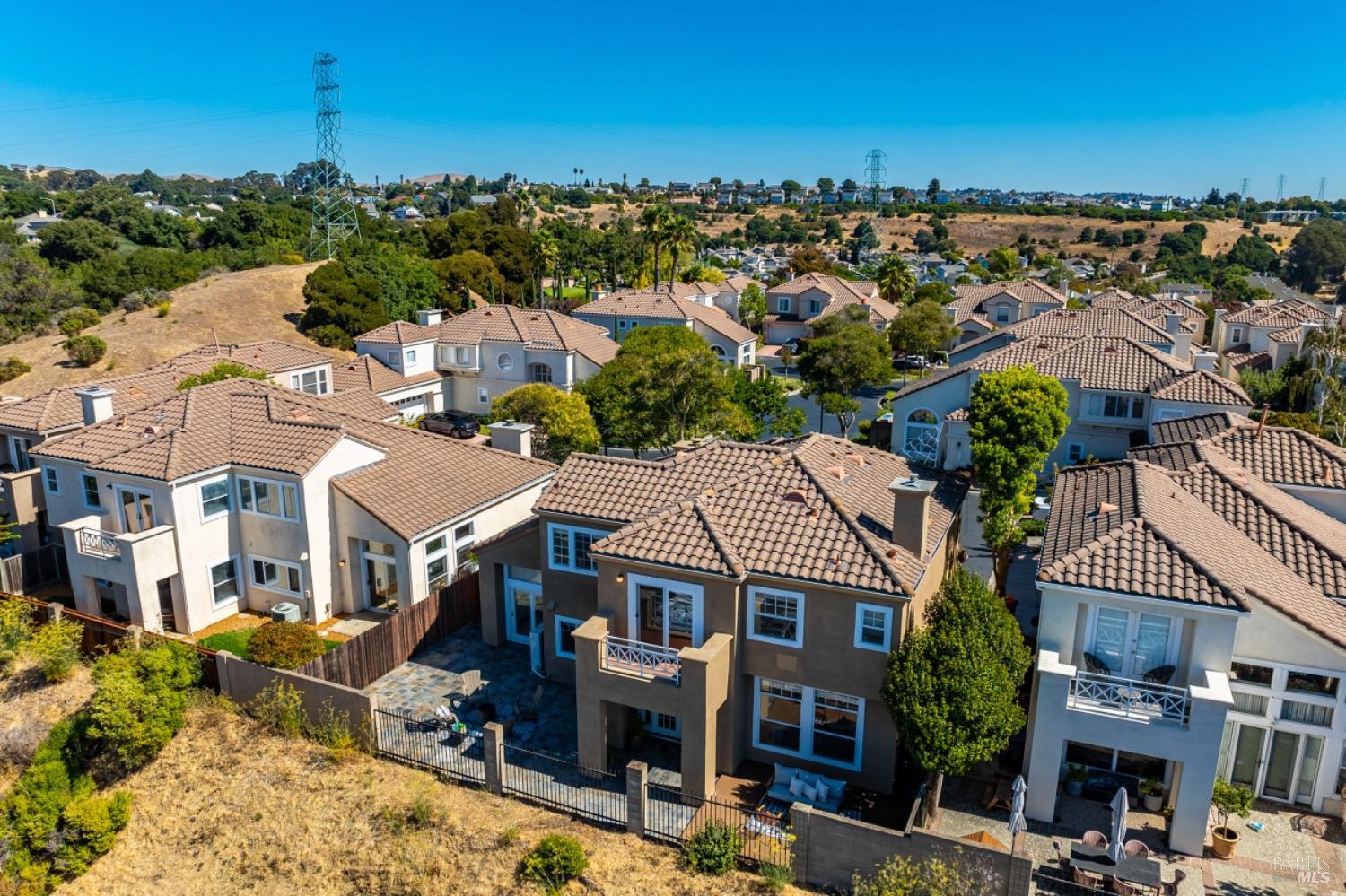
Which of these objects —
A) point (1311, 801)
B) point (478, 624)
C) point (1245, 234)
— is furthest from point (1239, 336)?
point (1245, 234)

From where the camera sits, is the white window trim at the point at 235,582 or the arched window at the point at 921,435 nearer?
the white window trim at the point at 235,582

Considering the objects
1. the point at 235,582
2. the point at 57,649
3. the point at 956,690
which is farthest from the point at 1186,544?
the point at 57,649

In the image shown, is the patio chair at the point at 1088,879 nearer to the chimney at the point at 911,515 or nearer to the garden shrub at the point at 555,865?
the chimney at the point at 911,515

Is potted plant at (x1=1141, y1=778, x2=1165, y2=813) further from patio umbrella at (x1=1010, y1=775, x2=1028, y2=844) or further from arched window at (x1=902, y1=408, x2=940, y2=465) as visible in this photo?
arched window at (x1=902, y1=408, x2=940, y2=465)

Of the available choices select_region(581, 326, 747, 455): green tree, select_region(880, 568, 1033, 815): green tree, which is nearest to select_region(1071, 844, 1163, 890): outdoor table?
select_region(880, 568, 1033, 815): green tree

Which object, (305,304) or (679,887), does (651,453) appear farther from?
(305,304)

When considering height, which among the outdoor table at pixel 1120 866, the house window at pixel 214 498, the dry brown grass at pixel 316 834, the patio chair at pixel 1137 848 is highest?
the house window at pixel 214 498

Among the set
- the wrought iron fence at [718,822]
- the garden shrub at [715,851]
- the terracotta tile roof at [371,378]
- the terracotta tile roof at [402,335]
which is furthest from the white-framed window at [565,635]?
the terracotta tile roof at [402,335]
